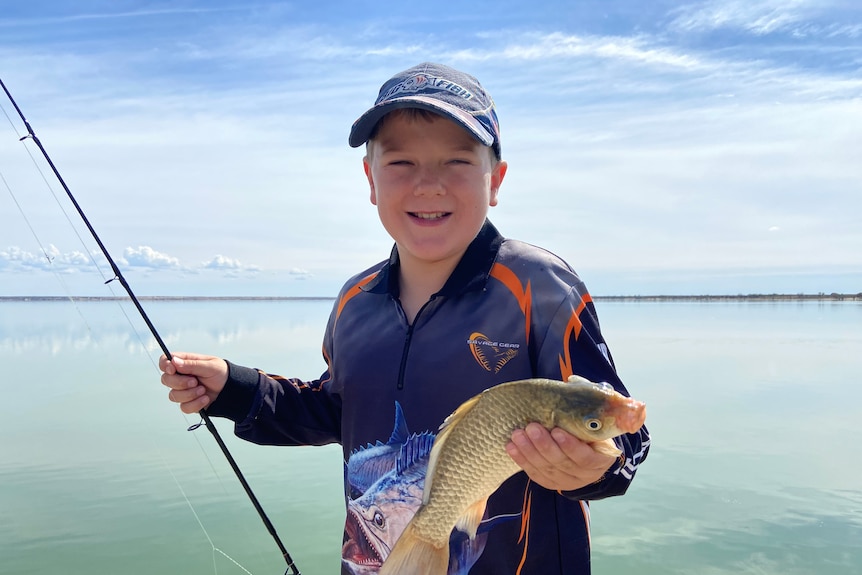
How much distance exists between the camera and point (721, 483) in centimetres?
752

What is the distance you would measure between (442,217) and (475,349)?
0.47m

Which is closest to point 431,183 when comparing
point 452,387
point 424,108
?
point 424,108

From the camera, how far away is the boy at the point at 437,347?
6.56ft

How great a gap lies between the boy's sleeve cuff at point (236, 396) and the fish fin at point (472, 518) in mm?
1044

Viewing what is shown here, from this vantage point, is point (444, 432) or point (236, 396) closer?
point (444, 432)

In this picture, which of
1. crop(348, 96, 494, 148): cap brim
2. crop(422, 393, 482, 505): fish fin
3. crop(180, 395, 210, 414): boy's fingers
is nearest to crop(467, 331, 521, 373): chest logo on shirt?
crop(422, 393, 482, 505): fish fin

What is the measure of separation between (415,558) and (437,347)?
67 centimetres

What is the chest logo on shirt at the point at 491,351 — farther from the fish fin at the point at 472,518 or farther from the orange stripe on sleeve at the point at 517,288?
the fish fin at the point at 472,518

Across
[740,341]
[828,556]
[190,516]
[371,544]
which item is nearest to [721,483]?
[828,556]

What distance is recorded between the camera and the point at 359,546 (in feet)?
7.66

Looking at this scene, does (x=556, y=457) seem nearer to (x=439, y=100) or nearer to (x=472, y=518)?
(x=472, y=518)

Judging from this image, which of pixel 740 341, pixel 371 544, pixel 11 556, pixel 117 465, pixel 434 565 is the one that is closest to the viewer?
pixel 434 565

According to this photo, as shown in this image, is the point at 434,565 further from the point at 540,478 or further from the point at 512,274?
the point at 512,274

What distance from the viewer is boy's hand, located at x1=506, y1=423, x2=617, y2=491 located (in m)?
1.61
